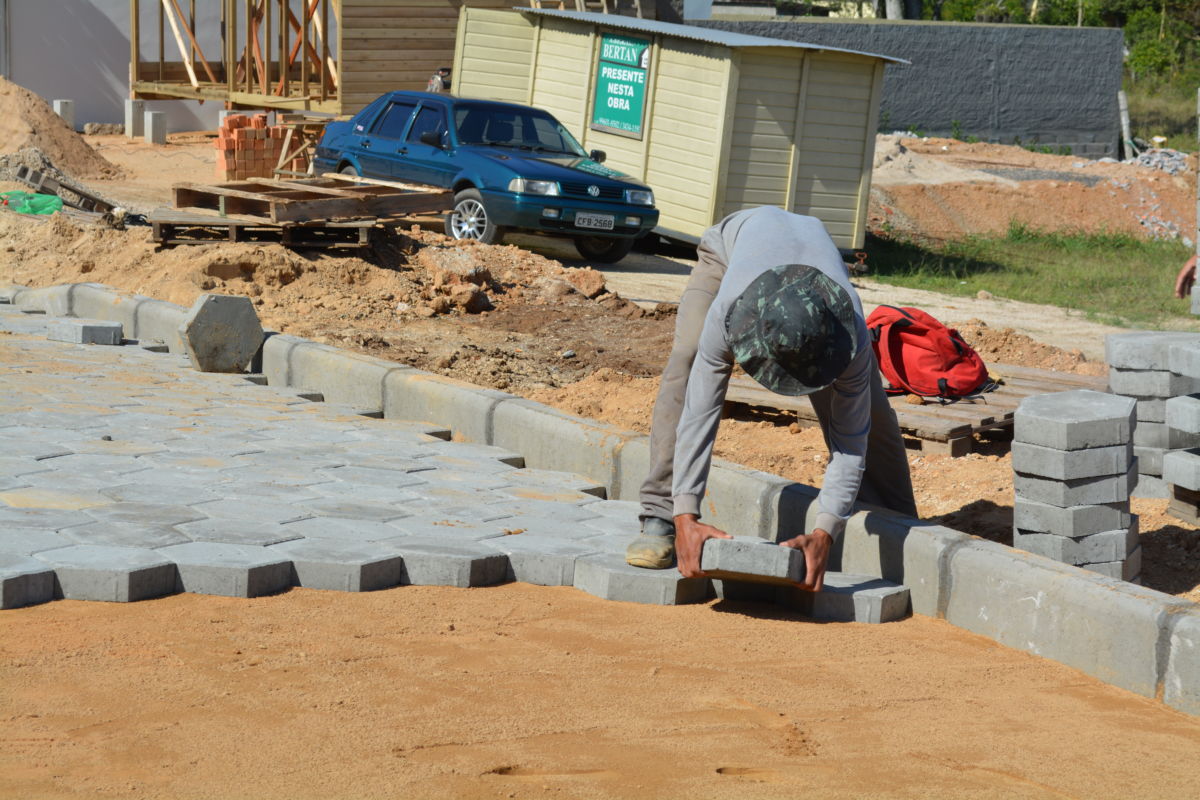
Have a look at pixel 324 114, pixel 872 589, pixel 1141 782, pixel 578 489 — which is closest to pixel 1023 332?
pixel 578 489

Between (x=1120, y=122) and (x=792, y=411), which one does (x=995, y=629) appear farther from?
(x=1120, y=122)

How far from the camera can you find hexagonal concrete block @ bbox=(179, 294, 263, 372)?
28.3 ft

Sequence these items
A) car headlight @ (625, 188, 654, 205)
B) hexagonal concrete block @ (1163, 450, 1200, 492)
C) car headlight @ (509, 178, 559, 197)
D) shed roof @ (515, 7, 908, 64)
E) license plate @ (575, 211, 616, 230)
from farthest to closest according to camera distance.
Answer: shed roof @ (515, 7, 908, 64) → car headlight @ (625, 188, 654, 205) → license plate @ (575, 211, 616, 230) → car headlight @ (509, 178, 559, 197) → hexagonal concrete block @ (1163, 450, 1200, 492)

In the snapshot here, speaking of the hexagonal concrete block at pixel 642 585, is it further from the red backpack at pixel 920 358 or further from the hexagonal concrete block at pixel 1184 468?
the red backpack at pixel 920 358

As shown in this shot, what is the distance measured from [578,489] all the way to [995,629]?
7.33 ft

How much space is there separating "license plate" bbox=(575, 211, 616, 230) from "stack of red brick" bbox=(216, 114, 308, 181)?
6493 mm

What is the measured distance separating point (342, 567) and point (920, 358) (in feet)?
13.8

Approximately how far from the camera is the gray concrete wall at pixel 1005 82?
28.8 meters

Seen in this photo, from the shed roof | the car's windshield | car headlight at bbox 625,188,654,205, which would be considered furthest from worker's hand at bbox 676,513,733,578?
the shed roof

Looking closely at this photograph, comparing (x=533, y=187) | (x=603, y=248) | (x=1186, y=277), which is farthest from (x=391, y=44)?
(x=1186, y=277)

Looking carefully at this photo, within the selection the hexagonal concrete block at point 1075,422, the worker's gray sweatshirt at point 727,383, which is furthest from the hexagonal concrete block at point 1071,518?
the worker's gray sweatshirt at point 727,383

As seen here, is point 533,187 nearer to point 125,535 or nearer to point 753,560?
point 125,535

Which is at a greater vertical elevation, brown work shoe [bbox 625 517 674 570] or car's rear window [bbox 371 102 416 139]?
car's rear window [bbox 371 102 416 139]

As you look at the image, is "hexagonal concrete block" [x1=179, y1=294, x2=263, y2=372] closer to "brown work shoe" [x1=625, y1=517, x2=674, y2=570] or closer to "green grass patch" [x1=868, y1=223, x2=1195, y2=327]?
"brown work shoe" [x1=625, y1=517, x2=674, y2=570]
